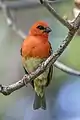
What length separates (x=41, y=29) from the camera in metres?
2.74

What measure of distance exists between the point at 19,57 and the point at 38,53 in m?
2.23

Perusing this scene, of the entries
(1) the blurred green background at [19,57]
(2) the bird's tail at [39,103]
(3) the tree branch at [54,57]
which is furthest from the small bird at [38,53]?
(1) the blurred green background at [19,57]

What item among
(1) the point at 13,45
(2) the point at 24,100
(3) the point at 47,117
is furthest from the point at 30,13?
(3) the point at 47,117

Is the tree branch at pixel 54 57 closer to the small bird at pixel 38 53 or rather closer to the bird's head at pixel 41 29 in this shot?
the small bird at pixel 38 53

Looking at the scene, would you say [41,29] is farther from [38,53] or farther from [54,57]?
[54,57]

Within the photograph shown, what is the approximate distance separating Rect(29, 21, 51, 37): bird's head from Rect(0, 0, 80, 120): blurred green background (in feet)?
3.06

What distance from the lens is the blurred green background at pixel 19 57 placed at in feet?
13.0

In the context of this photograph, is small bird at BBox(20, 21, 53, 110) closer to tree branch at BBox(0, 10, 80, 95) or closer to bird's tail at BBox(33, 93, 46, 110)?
bird's tail at BBox(33, 93, 46, 110)

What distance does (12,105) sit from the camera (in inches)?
175

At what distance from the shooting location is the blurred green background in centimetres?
398

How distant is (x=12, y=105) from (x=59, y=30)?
75cm

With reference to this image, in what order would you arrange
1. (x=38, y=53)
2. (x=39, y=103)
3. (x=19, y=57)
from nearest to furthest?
(x=38, y=53) < (x=39, y=103) < (x=19, y=57)

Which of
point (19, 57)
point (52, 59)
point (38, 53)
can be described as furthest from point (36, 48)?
point (19, 57)

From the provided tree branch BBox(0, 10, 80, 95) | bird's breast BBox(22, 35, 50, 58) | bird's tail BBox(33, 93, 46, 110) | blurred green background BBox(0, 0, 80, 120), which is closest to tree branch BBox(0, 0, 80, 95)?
tree branch BBox(0, 10, 80, 95)
